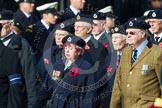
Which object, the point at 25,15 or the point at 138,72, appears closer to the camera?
the point at 138,72

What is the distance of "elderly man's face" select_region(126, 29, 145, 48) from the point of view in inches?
414

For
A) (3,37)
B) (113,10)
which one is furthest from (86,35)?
(113,10)

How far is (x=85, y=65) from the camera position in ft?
35.7

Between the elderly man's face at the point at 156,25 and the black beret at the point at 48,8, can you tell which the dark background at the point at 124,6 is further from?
the elderly man's face at the point at 156,25

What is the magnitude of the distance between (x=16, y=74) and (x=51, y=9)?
17.9 ft

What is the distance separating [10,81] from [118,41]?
9.73 ft

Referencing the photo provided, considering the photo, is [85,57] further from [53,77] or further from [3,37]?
[3,37]

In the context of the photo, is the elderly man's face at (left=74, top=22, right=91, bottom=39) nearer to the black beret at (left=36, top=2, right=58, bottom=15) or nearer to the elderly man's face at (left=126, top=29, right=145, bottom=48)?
the elderly man's face at (left=126, top=29, right=145, bottom=48)

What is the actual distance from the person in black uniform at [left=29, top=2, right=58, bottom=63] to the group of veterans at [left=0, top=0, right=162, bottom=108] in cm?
3

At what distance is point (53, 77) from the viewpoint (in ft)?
36.4

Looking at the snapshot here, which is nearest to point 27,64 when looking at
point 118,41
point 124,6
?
point 118,41

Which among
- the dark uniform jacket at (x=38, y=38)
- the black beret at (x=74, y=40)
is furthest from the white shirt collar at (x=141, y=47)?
the dark uniform jacket at (x=38, y=38)

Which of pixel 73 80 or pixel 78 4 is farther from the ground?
pixel 78 4

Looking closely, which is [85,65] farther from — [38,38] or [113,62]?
[38,38]
